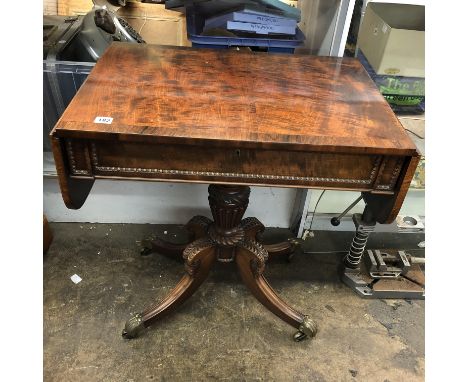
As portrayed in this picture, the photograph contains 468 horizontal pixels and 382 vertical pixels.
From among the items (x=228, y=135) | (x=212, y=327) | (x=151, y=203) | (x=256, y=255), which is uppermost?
(x=228, y=135)

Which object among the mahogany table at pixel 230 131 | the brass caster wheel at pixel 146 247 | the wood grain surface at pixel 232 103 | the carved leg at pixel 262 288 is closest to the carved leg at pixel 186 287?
the carved leg at pixel 262 288

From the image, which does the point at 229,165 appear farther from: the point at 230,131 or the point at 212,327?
the point at 212,327

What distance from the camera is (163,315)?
1.24 metres

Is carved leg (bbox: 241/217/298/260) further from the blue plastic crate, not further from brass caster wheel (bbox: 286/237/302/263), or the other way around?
the blue plastic crate

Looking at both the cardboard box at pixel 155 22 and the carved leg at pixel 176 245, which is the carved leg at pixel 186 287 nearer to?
the carved leg at pixel 176 245

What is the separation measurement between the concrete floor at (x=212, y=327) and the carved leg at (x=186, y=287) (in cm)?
7

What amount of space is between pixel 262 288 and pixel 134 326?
40 centimetres

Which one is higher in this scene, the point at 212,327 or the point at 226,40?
the point at 226,40

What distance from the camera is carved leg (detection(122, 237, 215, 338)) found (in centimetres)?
122

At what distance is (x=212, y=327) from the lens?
4.26ft

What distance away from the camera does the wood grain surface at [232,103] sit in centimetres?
78

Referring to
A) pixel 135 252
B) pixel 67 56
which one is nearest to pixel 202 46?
pixel 67 56

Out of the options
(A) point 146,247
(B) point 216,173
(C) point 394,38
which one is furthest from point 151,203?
(C) point 394,38

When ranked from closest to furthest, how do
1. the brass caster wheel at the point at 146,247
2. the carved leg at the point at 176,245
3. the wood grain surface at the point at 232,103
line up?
the wood grain surface at the point at 232,103 < the carved leg at the point at 176,245 < the brass caster wheel at the point at 146,247
